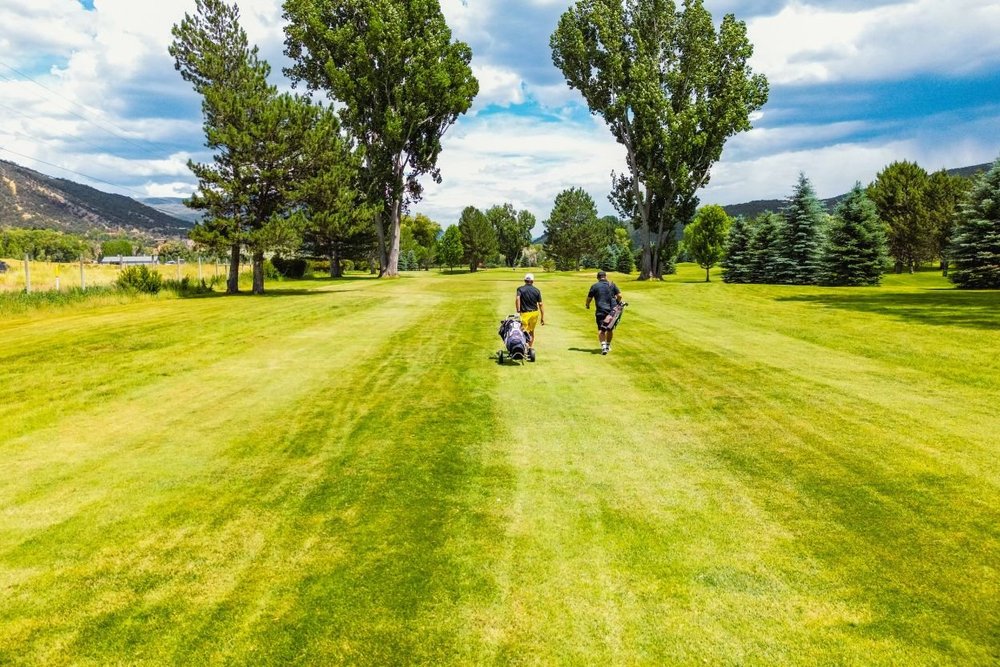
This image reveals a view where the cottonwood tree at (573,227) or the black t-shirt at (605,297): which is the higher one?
the cottonwood tree at (573,227)

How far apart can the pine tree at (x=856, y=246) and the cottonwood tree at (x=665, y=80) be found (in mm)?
10919

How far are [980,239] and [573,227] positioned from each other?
78.7m

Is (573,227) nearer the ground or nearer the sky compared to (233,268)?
nearer the sky

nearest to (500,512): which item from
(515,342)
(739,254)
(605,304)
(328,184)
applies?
(515,342)

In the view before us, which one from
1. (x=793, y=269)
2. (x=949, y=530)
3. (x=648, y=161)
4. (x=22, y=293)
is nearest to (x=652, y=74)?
(x=648, y=161)

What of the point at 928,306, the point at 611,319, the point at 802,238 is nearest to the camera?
the point at 611,319

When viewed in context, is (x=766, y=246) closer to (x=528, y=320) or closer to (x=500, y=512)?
(x=528, y=320)

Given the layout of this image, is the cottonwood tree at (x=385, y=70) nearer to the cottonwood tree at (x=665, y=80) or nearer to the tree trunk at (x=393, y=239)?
the tree trunk at (x=393, y=239)

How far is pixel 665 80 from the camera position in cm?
4884

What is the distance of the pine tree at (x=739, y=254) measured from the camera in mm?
51344

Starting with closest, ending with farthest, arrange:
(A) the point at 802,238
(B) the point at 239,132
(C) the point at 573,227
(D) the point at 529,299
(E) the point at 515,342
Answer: (E) the point at 515,342 < (D) the point at 529,299 < (B) the point at 239,132 < (A) the point at 802,238 < (C) the point at 573,227

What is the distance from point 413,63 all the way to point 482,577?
48.7m

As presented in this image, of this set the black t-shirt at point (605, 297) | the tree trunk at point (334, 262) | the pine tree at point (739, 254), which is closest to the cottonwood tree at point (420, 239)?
the tree trunk at point (334, 262)

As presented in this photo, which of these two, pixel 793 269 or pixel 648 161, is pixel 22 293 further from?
pixel 793 269
